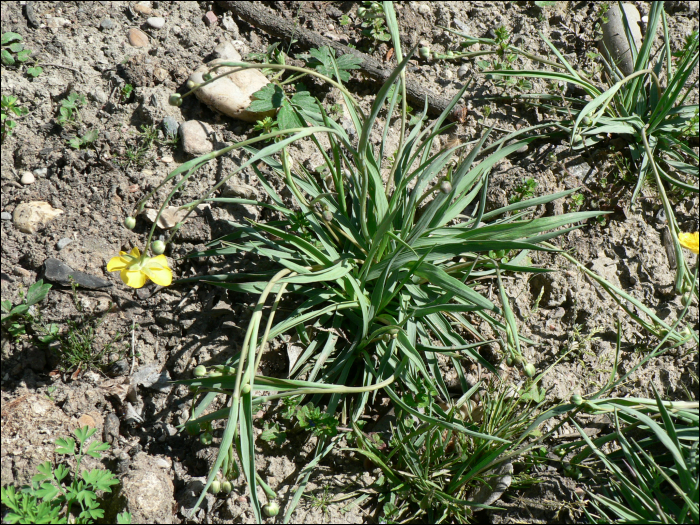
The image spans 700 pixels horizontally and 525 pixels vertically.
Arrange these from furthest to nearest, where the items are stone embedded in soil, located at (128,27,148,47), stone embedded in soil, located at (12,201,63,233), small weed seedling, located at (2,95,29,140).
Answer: stone embedded in soil, located at (128,27,148,47)
small weed seedling, located at (2,95,29,140)
stone embedded in soil, located at (12,201,63,233)

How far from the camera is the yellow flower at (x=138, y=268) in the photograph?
149cm

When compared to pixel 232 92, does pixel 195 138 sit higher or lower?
lower

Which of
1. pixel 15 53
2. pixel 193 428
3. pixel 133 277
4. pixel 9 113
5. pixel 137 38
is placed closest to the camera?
pixel 133 277

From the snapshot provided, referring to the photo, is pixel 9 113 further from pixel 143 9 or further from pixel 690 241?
pixel 690 241

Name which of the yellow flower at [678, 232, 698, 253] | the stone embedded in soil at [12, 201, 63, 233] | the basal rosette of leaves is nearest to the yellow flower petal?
the basal rosette of leaves

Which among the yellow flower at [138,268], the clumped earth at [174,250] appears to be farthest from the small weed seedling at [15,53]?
the yellow flower at [138,268]

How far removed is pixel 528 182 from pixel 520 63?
0.81 meters

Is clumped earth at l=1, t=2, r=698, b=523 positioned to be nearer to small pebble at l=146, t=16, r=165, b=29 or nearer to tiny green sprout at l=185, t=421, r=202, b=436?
small pebble at l=146, t=16, r=165, b=29

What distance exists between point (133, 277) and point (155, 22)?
1522 millimetres

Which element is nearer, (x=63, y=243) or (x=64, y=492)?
(x=64, y=492)

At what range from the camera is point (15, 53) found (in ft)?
7.25

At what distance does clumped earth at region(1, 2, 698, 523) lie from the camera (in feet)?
5.64

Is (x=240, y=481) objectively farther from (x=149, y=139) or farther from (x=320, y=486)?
(x=149, y=139)

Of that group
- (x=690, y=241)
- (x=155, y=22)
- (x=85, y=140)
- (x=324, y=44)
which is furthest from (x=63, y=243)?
(x=690, y=241)
